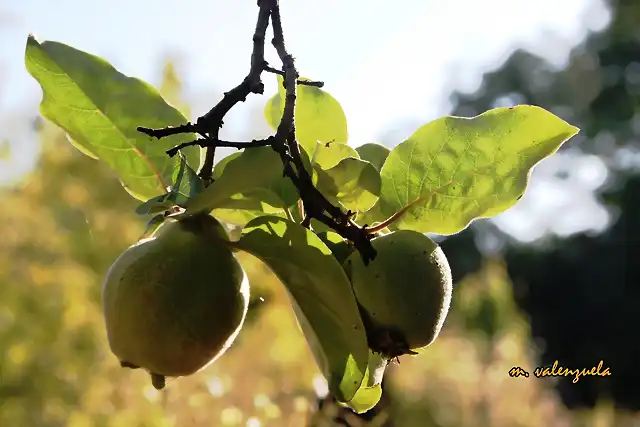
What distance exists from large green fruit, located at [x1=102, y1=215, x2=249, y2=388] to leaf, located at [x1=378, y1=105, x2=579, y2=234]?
17cm

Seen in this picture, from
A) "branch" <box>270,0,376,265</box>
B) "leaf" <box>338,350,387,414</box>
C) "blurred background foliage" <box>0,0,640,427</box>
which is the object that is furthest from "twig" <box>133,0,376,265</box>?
"blurred background foliage" <box>0,0,640,427</box>

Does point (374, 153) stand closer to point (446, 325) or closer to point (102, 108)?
point (102, 108)

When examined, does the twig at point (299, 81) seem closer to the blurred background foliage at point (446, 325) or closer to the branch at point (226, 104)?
the branch at point (226, 104)

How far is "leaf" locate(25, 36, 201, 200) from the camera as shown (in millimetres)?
600

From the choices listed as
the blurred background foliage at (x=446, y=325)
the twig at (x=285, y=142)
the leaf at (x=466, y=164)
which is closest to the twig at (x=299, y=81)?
the twig at (x=285, y=142)

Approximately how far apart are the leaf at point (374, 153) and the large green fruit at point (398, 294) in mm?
149

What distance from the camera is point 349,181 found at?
546 mm

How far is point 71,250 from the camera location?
3164mm

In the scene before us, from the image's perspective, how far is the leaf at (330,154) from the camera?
1.90 ft

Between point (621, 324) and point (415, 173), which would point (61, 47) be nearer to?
point (415, 173)

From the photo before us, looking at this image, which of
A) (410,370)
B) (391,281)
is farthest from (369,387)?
(410,370)

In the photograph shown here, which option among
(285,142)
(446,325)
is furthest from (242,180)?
(446,325)

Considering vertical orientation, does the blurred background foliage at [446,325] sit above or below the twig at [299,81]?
below

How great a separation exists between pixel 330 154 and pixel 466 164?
4.6 inches
